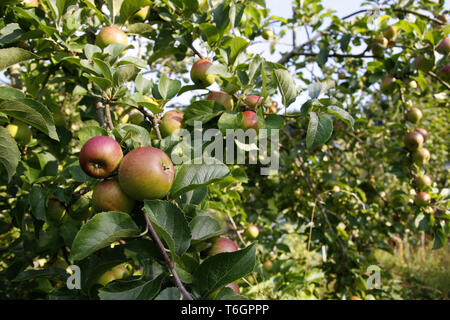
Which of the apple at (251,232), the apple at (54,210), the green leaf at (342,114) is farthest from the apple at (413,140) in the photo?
the apple at (54,210)

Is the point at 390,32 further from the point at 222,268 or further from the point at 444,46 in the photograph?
the point at 222,268

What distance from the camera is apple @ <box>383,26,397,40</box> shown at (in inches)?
73.7

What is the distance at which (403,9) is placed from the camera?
205cm

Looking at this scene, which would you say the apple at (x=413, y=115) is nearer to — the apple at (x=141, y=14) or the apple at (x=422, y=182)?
the apple at (x=422, y=182)

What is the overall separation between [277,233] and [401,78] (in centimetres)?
122

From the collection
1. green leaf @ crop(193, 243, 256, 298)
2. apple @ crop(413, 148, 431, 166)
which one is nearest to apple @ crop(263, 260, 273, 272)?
apple @ crop(413, 148, 431, 166)

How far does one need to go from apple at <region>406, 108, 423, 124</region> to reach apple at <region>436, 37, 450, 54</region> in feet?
1.91

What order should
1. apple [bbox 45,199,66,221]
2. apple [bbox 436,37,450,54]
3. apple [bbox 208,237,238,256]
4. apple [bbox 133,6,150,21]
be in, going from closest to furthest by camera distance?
apple [bbox 208,237,238,256], apple [bbox 45,199,66,221], apple [bbox 133,6,150,21], apple [bbox 436,37,450,54]

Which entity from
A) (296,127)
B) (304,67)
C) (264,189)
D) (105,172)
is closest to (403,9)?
(304,67)

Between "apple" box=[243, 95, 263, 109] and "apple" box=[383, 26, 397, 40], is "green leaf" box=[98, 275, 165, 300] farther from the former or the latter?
"apple" box=[383, 26, 397, 40]

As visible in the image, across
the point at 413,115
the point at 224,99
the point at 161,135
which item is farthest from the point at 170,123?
the point at 413,115

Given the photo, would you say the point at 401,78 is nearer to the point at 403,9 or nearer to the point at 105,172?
the point at 403,9

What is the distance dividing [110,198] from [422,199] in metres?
1.67

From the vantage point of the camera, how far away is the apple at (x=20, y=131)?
1.14 metres
